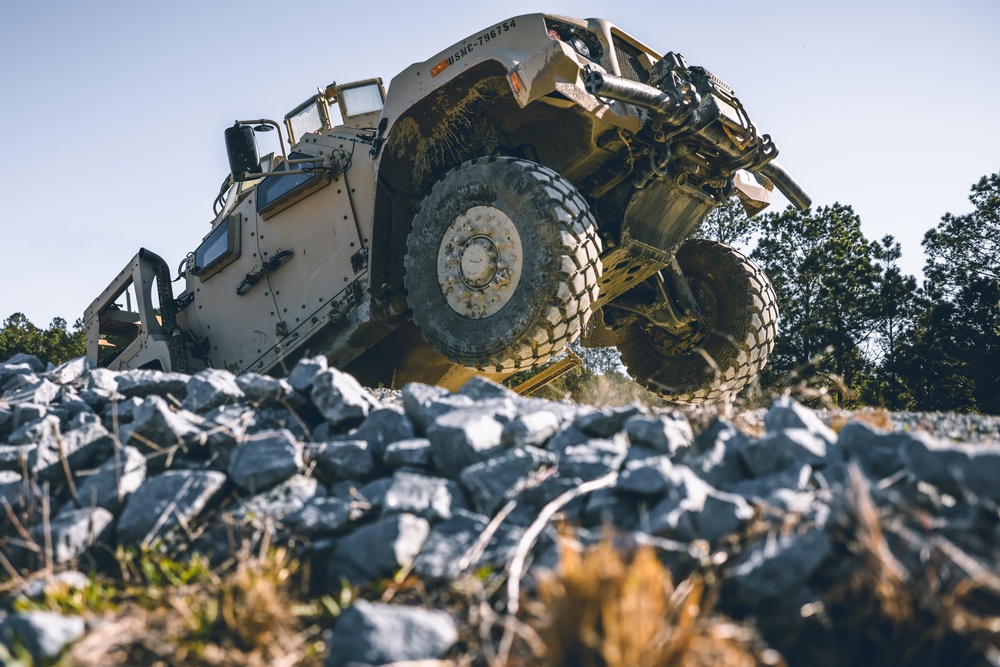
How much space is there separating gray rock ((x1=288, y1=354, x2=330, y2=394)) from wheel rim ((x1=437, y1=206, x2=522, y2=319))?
1325 millimetres

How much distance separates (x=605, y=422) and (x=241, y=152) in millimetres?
3273

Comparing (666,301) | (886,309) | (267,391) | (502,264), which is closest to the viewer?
(267,391)

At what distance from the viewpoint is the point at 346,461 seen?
8.70ft

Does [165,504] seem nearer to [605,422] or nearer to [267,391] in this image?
[267,391]

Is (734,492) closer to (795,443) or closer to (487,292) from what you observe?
(795,443)

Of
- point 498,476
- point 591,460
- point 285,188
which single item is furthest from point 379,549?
point 285,188

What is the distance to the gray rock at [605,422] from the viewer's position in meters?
2.73

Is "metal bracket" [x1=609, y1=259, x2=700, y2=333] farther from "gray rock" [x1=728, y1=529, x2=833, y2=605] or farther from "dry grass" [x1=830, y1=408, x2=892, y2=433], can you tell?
"gray rock" [x1=728, y1=529, x2=833, y2=605]

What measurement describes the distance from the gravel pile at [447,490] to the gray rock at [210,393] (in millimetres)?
10

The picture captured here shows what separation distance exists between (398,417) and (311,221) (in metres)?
3.44

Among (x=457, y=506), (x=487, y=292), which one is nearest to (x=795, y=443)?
(x=457, y=506)

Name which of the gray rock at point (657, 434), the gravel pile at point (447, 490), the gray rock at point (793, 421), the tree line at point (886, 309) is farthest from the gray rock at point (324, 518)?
the tree line at point (886, 309)

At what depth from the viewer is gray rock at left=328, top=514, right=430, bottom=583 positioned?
2.13m

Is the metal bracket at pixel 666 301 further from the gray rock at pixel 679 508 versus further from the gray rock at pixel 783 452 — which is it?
the gray rock at pixel 679 508
